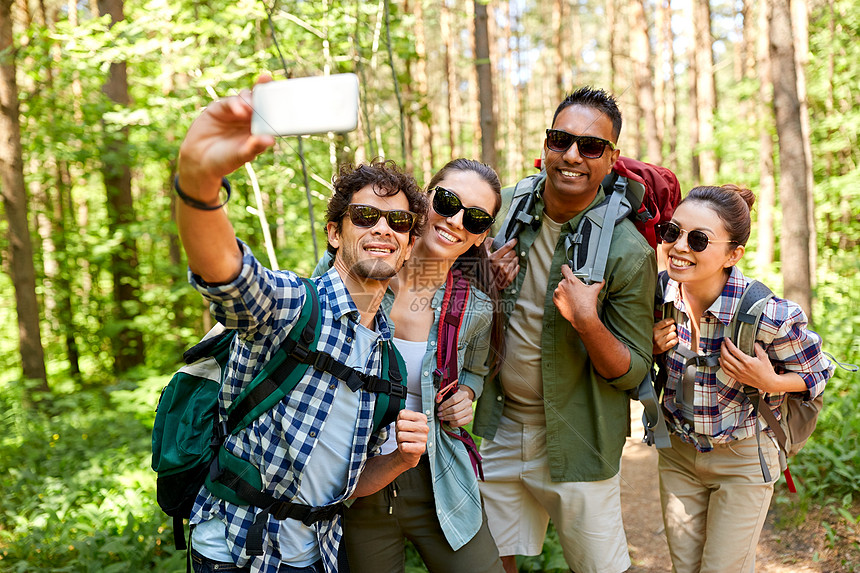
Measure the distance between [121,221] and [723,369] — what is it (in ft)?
31.5

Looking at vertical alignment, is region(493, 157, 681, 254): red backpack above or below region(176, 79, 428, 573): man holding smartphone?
above

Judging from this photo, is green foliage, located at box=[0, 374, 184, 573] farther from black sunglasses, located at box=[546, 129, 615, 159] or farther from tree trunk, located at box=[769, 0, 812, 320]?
tree trunk, located at box=[769, 0, 812, 320]

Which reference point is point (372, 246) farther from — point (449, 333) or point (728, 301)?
point (728, 301)

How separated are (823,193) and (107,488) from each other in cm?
1217

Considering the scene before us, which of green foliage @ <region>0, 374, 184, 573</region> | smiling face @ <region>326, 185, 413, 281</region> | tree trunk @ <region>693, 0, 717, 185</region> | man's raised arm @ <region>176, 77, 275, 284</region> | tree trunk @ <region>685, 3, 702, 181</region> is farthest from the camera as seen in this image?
tree trunk @ <region>685, 3, 702, 181</region>

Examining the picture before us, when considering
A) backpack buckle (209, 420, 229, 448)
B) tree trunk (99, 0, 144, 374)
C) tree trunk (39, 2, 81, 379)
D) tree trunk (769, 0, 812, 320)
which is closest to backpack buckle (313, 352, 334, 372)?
backpack buckle (209, 420, 229, 448)

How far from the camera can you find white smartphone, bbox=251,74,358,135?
100 centimetres

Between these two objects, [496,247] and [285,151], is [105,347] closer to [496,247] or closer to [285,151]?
[285,151]

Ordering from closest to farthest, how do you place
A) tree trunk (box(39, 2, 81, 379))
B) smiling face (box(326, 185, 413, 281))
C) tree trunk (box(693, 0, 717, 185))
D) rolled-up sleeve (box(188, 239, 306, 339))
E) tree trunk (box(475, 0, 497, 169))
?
rolled-up sleeve (box(188, 239, 306, 339))
smiling face (box(326, 185, 413, 281))
tree trunk (box(475, 0, 497, 169))
tree trunk (box(39, 2, 81, 379))
tree trunk (box(693, 0, 717, 185))

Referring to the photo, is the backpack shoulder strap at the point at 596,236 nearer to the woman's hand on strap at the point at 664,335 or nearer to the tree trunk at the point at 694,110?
the woman's hand on strap at the point at 664,335

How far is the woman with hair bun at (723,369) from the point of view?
2.38 metres

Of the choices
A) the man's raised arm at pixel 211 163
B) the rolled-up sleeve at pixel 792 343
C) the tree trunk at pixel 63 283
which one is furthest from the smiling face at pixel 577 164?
the tree trunk at pixel 63 283

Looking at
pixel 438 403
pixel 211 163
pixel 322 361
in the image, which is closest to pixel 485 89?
pixel 438 403

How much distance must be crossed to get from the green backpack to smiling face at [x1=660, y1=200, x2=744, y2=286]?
1361 millimetres
